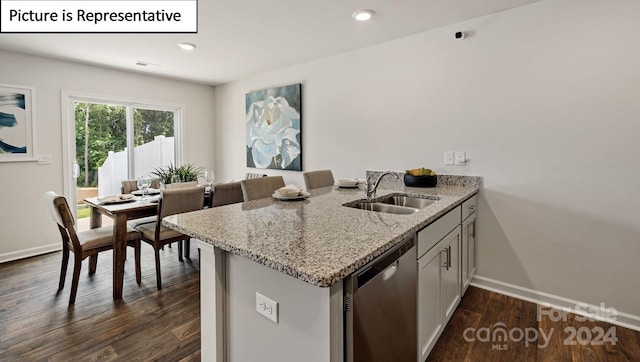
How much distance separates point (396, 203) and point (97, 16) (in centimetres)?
298

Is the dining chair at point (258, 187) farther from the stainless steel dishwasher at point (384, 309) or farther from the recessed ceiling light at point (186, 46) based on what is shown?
the recessed ceiling light at point (186, 46)

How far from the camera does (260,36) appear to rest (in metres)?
2.96

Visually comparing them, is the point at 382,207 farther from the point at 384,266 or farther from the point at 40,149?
the point at 40,149

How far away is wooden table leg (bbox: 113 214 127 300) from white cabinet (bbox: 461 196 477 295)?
2683mm

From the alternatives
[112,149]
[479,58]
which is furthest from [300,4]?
[112,149]

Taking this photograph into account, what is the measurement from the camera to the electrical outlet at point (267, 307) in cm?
110

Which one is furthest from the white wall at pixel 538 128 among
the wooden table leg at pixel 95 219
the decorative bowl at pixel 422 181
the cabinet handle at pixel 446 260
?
the wooden table leg at pixel 95 219

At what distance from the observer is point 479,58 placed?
99.8 inches

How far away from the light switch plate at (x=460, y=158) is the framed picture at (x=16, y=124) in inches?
180

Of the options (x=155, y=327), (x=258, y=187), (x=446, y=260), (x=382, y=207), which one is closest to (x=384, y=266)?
(x=446, y=260)

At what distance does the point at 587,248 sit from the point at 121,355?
317cm

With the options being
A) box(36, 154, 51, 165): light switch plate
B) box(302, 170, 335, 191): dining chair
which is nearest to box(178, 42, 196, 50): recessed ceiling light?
box(302, 170, 335, 191): dining chair

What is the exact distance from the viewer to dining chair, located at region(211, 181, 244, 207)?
9.93ft

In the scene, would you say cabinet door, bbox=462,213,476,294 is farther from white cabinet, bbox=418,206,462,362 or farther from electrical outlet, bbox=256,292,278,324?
electrical outlet, bbox=256,292,278,324
